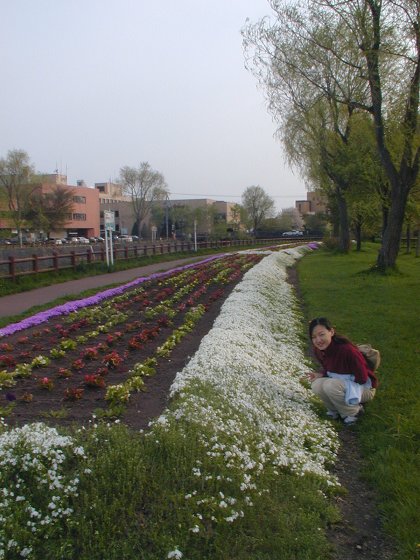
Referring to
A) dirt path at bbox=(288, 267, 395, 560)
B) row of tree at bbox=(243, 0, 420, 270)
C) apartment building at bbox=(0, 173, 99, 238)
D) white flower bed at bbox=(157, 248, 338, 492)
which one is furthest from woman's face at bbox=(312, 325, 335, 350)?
apartment building at bbox=(0, 173, 99, 238)

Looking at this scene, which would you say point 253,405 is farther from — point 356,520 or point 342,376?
point 356,520

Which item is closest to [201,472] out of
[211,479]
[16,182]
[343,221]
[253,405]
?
[211,479]

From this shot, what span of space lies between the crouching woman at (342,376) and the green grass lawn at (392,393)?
22 cm

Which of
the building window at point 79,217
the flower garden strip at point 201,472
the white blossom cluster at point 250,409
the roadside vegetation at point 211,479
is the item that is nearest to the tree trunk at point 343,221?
the white blossom cluster at point 250,409

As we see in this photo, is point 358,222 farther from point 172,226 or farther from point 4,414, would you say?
point 172,226

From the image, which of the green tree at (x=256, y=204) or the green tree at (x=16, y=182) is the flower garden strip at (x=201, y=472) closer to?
the green tree at (x=16, y=182)

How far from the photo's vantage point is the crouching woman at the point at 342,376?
208 inches

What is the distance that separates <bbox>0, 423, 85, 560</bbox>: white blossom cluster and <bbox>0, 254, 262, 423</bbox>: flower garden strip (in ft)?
2.74

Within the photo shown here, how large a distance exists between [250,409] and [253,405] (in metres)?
0.18

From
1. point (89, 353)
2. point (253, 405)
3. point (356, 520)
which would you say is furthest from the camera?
point (89, 353)

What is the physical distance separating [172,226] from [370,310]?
287 feet

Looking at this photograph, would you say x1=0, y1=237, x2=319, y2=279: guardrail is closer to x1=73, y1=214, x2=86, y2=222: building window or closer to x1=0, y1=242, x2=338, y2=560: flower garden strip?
x1=0, y1=242, x2=338, y2=560: flower garden strip

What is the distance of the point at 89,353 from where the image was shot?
6711mm

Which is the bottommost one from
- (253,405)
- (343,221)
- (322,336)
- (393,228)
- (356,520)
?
(356,520)
